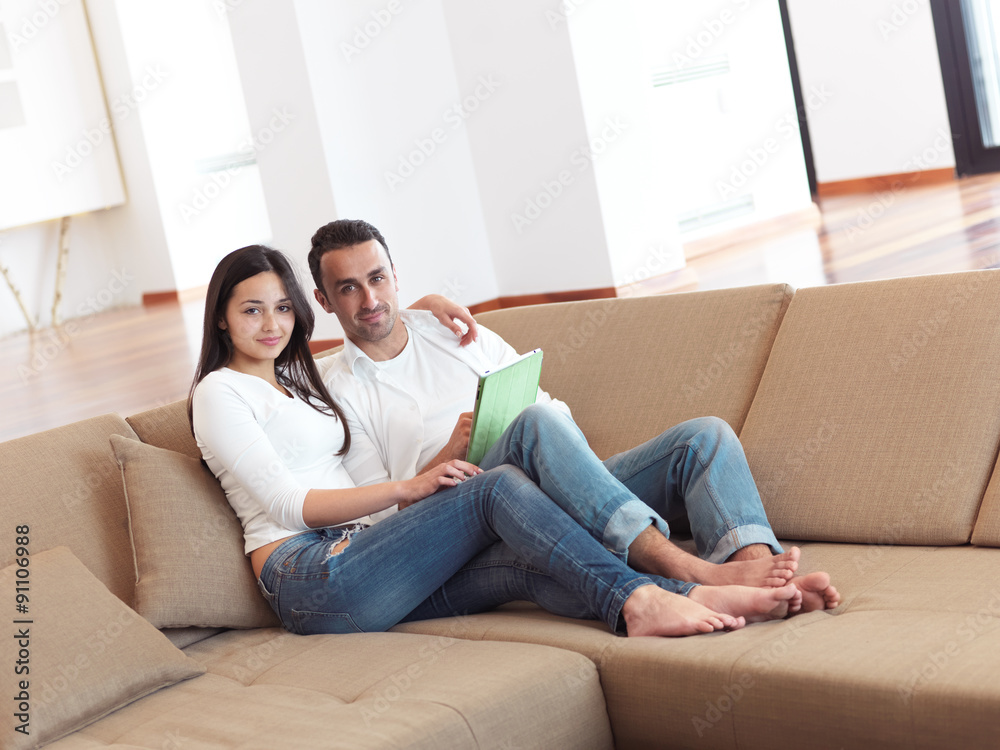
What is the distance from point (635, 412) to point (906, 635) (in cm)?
86

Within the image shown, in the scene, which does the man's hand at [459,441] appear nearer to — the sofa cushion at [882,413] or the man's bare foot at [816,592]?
the sofa cushion at [882,413]

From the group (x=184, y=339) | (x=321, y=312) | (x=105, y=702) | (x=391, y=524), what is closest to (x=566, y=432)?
(x=391, y=524)

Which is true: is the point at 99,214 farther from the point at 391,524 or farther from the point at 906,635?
the point at 906,635

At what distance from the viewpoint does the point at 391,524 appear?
1846 millimetres

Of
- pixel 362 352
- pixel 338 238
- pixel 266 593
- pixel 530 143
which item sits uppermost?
pixel 530 143

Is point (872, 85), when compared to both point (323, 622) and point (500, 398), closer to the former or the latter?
point (500, 398)

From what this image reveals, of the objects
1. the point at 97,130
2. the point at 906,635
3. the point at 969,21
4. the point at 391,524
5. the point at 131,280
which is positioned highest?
the point at 97,130

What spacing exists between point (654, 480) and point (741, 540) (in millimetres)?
229

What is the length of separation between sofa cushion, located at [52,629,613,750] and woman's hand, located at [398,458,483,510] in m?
0.24

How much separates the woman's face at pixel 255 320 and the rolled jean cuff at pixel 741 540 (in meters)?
0.89

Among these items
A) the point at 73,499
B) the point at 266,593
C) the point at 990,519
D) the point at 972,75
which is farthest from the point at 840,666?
the point at 972,75

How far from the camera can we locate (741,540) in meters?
1.79

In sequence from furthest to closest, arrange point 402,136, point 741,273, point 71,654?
point 741,273 < point 402,136 < point 71,654

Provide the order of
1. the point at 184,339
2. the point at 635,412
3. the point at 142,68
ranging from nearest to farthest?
the point at 635,412 → the point at 184,339 → the point at 142,68
